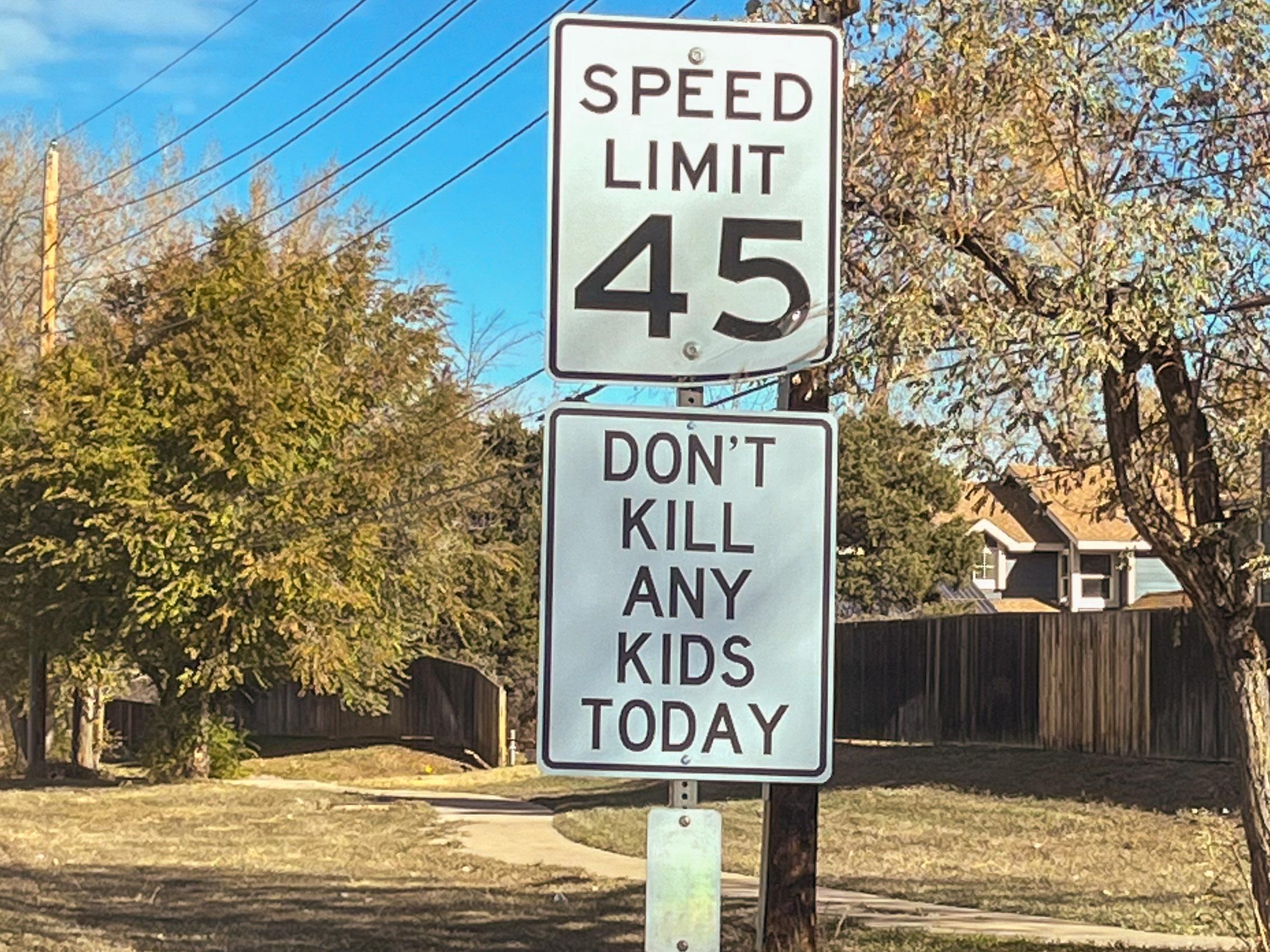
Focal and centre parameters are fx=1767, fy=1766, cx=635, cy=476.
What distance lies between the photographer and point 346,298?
28141 millimetres

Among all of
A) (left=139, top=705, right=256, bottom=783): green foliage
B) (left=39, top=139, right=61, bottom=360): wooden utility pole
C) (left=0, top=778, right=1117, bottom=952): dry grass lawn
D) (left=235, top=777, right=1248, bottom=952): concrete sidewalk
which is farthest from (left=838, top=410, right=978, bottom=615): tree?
(left=0, top=778, right=1117, bottom=952): dry grass lawn

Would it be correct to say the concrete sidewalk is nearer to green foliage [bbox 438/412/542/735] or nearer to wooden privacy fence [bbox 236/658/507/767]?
wooden privacy fence [bbox 236/658/507/767]

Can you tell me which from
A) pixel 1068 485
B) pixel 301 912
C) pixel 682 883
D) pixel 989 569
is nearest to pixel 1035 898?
pixel 1068 485

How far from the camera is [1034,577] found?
45812 mm

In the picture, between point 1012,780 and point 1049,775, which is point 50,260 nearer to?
point 1012,780

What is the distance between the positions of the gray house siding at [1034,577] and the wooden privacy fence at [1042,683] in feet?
55.4

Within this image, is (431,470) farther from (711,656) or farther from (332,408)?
(711,656)

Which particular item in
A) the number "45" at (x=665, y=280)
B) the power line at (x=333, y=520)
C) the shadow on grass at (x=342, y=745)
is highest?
the power line at (x=333, y=520)

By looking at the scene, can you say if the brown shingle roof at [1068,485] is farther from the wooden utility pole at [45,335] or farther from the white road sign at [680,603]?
the wooden utility pole at [45,335]

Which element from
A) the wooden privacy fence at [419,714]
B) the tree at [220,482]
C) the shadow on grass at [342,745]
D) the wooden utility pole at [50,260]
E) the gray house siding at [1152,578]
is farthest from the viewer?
the gray house siding at [1152,578]

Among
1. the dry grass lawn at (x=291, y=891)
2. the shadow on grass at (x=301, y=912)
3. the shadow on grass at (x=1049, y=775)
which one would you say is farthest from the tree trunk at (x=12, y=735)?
the shadow on grass at (x=301, y=912)

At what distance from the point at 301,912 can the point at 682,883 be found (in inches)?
395

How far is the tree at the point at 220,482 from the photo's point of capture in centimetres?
2536

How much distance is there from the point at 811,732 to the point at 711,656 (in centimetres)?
22
